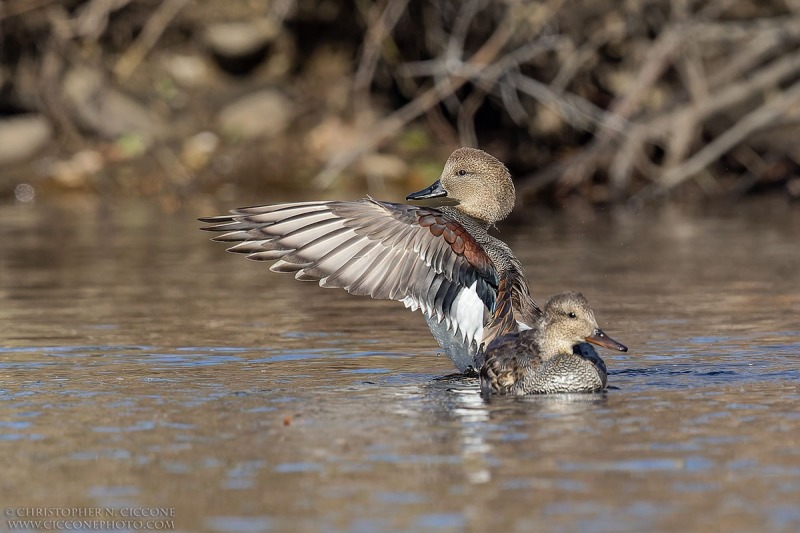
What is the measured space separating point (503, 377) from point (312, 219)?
3.81 ft

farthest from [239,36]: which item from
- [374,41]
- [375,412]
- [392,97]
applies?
[375,412]

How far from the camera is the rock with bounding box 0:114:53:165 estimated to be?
16266 millimetres

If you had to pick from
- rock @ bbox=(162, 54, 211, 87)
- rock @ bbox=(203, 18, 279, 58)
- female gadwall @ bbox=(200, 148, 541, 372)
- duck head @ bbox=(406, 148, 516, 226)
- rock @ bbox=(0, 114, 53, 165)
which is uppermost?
rock @ bbox=(203, 18, 279, 58)

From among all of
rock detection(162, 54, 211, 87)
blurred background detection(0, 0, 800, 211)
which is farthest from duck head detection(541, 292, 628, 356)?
rock detection(162, 54, 211, 87)

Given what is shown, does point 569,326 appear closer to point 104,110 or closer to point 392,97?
point 392,97

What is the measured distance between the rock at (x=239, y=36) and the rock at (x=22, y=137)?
2.17 metres

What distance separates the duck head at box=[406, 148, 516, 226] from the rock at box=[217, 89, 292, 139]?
391 inches

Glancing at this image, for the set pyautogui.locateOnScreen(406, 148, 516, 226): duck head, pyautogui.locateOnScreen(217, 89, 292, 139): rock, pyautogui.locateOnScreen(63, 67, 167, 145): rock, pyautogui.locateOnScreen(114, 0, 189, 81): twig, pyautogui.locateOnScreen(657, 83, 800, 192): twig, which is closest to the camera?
pyautogui.locateOnScreen(406, 148, 516, 226): duck head

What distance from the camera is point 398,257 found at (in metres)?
6.20

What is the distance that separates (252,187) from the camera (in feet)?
51.9

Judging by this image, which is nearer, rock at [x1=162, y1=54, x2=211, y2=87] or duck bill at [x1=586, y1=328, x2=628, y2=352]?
duck bill at [x1=586, y1=328, x2=628, y2=352]

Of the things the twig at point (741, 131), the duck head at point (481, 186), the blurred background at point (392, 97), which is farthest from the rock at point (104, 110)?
the duck head at point (481, 186)

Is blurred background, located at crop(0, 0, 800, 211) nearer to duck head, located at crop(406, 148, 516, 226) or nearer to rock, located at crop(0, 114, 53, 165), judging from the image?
rock, located at crop(0, 114, 53, 165)

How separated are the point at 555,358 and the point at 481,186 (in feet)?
4.40
